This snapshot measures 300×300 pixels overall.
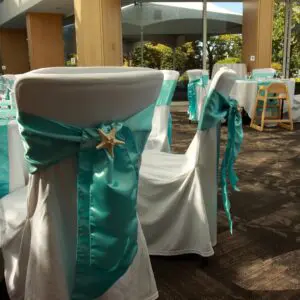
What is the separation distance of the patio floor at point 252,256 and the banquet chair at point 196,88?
8.70 ft

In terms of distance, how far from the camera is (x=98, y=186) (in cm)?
103

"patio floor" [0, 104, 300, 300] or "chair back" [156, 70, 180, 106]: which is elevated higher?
"chair back" [156, 70, 180, 106]

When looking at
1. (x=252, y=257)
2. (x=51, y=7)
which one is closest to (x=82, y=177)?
(x=252, y=257)

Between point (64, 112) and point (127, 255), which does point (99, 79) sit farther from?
point (127, 255)

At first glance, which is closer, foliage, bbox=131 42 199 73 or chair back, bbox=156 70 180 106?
chair back, bbox=156 70 180 106

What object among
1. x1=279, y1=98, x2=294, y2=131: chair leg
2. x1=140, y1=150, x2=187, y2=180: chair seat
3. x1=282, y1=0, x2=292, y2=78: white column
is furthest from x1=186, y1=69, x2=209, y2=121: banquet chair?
x1=282, y1=0, x2=292, y2=78: white column

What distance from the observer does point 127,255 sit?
1.13 m

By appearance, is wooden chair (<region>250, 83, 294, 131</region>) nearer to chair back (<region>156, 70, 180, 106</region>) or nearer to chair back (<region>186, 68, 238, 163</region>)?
chair back (<region>156, 70, 180, 106</region>)

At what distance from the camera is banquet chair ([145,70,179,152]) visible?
2.61 m

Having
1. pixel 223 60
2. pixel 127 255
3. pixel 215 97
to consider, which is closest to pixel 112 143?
pixel 127 255

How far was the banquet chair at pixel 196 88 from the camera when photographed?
224 inches

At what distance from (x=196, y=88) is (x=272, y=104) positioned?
116cm

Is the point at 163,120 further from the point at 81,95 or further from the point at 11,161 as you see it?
the point at 81,95

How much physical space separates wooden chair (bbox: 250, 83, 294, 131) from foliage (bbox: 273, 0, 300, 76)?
15.9ft
